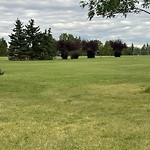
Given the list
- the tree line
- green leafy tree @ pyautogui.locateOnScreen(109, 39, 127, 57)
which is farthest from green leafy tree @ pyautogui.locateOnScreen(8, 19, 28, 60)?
green leafy tree @ pyautogui.locateOnScreen(109, 39, 127, 57)

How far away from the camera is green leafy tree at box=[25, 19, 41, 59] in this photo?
73.7m

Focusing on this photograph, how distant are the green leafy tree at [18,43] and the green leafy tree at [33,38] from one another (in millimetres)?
1112

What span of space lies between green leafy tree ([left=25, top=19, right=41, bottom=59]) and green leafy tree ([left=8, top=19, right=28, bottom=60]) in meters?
1.11

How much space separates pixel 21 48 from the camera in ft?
239

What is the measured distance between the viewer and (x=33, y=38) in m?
73.9

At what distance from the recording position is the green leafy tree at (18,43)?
72500 millimetres

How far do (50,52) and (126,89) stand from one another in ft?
193

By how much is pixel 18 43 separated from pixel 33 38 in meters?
3.03

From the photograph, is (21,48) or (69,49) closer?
(21,48)

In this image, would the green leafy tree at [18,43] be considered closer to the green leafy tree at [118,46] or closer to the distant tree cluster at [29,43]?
the distant tree cluster at [29,43]

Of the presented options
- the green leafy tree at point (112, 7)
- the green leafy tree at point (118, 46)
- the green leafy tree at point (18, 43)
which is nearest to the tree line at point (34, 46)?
the green leafy tree at point (18, 43)

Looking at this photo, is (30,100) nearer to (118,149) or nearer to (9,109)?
(9,109)

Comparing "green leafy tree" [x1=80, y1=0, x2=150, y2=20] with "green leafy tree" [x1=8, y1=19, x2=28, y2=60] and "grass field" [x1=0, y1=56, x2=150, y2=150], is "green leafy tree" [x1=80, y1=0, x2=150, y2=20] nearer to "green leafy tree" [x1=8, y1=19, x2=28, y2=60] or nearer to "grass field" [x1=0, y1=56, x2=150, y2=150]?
"grass field" [x1=0, y1=56, x2=150, y2=150]

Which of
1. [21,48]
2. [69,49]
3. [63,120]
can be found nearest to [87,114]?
[63,120]
